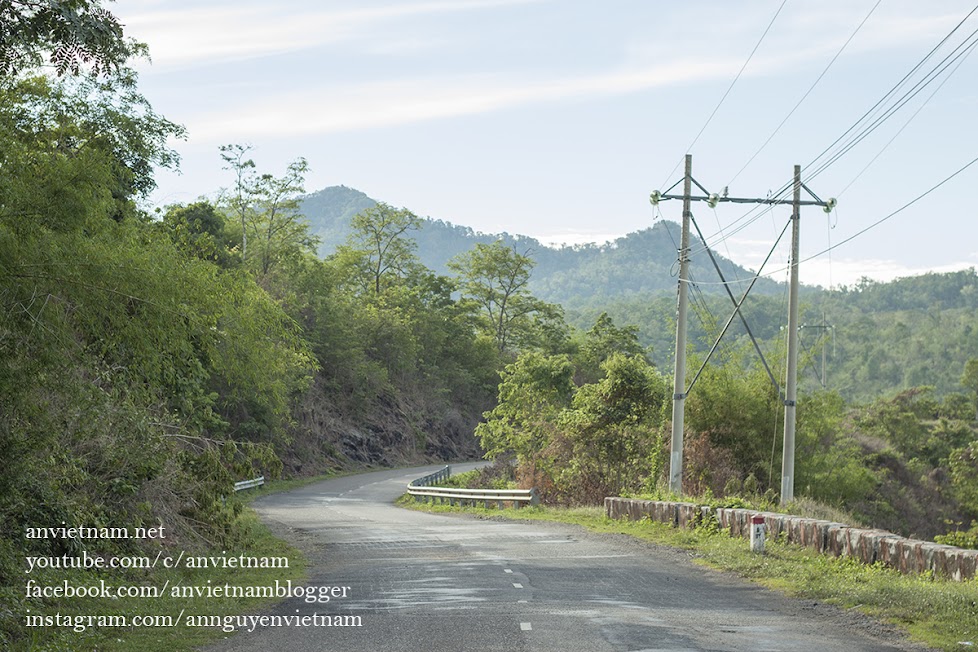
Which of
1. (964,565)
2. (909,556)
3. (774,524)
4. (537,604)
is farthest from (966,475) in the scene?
(537,604)

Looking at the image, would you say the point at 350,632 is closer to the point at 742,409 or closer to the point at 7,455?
the point at 7,455

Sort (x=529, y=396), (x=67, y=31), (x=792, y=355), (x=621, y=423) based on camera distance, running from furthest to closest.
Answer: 1. (x=529, y=396)
2. (x=621, y=423)
3. (x=792, y=355)
4. (x=67, y=31)

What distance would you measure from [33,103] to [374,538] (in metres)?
11.6

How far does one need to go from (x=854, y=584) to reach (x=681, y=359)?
660 inches

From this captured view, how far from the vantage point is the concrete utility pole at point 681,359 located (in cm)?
3178

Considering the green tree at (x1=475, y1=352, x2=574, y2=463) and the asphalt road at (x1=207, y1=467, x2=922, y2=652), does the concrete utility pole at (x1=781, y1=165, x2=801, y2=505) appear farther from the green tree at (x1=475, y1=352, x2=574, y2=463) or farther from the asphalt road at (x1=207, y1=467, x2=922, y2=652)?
the green tree at (x1=475, y1=352, x2=574, y2=463)

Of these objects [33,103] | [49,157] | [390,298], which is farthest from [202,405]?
[390,298]

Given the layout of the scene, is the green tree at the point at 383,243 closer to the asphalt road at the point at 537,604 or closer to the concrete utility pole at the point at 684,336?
the concrete utility pole at the point at 684,336

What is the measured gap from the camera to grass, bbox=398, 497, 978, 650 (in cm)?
1242

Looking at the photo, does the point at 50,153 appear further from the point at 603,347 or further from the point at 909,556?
the point at 603,347

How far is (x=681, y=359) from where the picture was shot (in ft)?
104

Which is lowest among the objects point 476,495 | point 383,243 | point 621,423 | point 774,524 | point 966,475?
point 476,495

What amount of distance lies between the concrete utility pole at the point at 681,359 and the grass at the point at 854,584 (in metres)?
7.15

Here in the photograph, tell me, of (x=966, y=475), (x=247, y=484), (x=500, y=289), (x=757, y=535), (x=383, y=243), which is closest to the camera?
(x=757, y=535)
